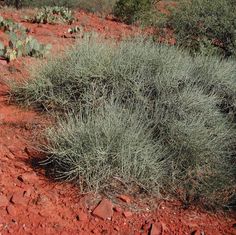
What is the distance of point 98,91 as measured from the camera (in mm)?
5090

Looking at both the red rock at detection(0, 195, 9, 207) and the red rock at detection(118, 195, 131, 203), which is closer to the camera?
the red rock at detection(0, 195, 9, 207)

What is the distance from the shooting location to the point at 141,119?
4418 mm

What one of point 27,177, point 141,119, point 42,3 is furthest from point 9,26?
point 42,3

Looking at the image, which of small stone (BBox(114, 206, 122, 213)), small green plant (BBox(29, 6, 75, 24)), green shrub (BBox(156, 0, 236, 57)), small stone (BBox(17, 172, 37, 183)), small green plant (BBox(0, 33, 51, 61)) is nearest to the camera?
small stone (BBox(114, 206, 122, 213))

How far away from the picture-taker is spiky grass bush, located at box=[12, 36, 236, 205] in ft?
12.3

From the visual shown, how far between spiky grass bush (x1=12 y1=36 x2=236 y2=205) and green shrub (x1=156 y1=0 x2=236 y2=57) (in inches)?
76.9

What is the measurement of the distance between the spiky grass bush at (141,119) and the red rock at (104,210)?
14cm

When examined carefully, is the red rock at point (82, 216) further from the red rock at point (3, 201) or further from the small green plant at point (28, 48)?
the small green plant at point (28, 48)

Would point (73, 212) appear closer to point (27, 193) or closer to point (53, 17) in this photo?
point (27, 193)

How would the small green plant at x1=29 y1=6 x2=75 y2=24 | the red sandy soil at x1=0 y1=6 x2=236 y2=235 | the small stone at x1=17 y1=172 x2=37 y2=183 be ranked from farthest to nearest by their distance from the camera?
the small green plant at x1=29 y1=6 x2=75 y2=24, the small stone at x1=17 y1=172 x2=37 y2=183, the red sandy soil at x1=0 y1=6 x2=236 y2=235

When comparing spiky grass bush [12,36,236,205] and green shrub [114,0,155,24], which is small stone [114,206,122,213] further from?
green shrub [114,0,155,24]

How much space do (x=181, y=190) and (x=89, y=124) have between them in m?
1.00

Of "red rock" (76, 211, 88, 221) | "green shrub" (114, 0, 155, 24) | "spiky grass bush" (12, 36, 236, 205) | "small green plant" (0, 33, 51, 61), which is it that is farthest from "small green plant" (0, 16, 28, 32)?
"red rock" (76, 211, 88, 221)

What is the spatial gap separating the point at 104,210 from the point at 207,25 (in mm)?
5420
